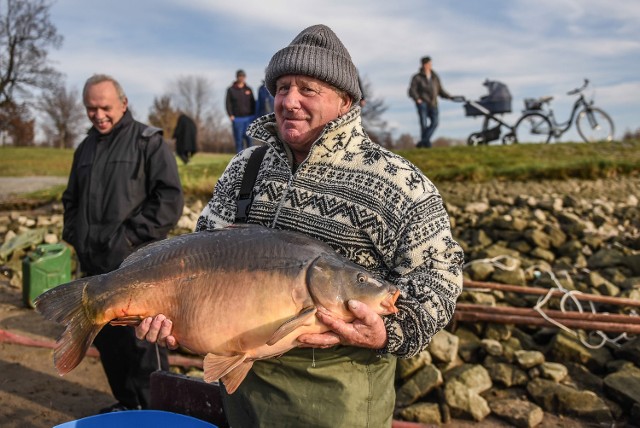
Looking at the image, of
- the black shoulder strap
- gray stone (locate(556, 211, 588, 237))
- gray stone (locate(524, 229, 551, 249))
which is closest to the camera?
the black shoulder strap

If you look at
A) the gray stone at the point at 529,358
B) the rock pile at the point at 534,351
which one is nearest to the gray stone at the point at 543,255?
the rock pile at the point at 534,351

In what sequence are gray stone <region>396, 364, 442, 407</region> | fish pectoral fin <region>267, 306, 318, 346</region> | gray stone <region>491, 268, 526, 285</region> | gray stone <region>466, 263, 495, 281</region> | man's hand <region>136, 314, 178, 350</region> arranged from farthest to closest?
gray stone <region>466, 263, 495, 281</region>, gray stone <region>491, 268, 526, 285</region>, gray stone <region>396, 364, 442, 407</region>, man's hand <region>136, 314, 178, 350</region>, fish pectoral fin <region>267, 306, 318, 346</region>

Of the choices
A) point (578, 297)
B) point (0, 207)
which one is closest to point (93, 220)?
point (578, 297)

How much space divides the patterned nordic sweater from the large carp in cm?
13

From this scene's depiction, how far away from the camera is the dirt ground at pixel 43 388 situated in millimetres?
4801

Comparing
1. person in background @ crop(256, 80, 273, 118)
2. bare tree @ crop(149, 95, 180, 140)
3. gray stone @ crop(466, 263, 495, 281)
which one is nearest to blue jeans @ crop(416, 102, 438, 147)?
person in background @ crop(256, 80, 273, 118)

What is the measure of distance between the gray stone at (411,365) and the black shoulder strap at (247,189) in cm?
309

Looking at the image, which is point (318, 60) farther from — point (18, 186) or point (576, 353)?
point (18, 186)

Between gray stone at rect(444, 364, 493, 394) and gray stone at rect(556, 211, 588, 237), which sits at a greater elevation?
gray stone at rect(556, 211, 588, 237)

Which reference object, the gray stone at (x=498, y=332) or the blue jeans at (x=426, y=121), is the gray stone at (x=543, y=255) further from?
the blue jeans at (x=426, y=121)

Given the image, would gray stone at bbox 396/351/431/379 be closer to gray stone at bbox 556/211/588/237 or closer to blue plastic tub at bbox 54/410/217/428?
blue plastic tub at bbox 54/410/217/428

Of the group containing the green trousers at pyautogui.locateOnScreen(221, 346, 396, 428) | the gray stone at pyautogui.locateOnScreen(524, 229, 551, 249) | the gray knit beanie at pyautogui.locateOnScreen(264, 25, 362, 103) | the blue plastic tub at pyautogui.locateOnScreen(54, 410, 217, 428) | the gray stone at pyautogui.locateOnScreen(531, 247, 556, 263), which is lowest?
the gray stone at pyautogui.locateOnScreen(531, 247, 556, 263)

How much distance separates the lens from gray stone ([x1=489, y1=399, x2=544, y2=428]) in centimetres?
475

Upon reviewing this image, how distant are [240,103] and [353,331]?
42.9 ft
